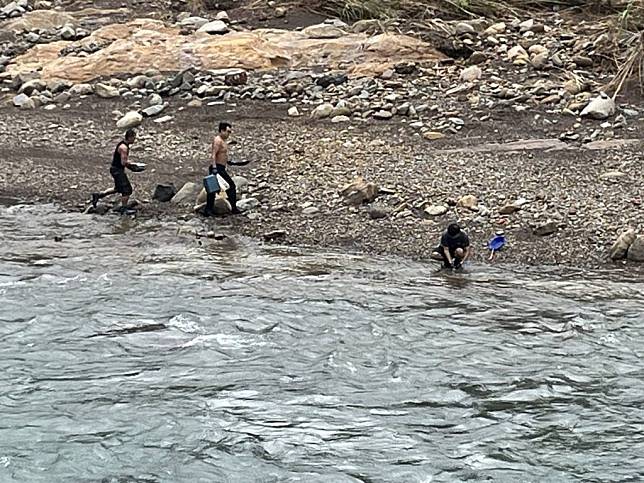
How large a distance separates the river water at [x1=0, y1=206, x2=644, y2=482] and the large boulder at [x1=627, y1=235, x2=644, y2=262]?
0.53 m

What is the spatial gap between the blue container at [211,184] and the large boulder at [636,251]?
5.69 meters

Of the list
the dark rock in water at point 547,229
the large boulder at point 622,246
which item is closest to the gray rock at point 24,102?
the dark rock in water at point 547,229

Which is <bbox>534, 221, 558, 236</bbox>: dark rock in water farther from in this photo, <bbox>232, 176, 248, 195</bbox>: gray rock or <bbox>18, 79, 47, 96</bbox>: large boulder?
<bbox>18, 79, 47, 96</bbox>: large boulder

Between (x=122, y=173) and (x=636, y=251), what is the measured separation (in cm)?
745

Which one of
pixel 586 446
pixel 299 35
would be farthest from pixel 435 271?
pixel 299 35

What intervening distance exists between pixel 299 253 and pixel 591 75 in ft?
27.7

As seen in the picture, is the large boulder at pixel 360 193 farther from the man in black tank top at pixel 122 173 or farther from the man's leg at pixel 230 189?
the man in black tank top at pixel 122 173

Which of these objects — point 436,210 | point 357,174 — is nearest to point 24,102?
point 357,174

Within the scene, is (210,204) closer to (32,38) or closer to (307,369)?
(307,369)

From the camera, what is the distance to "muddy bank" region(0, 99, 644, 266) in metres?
14.4

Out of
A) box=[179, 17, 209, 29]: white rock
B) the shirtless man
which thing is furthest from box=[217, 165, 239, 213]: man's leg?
box=[179, 17, 209, 29]: white rock

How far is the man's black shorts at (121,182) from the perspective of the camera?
15827 mm

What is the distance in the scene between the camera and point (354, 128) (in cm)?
1875

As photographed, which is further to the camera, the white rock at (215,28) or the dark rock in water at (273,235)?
the white rock at (215,28)
